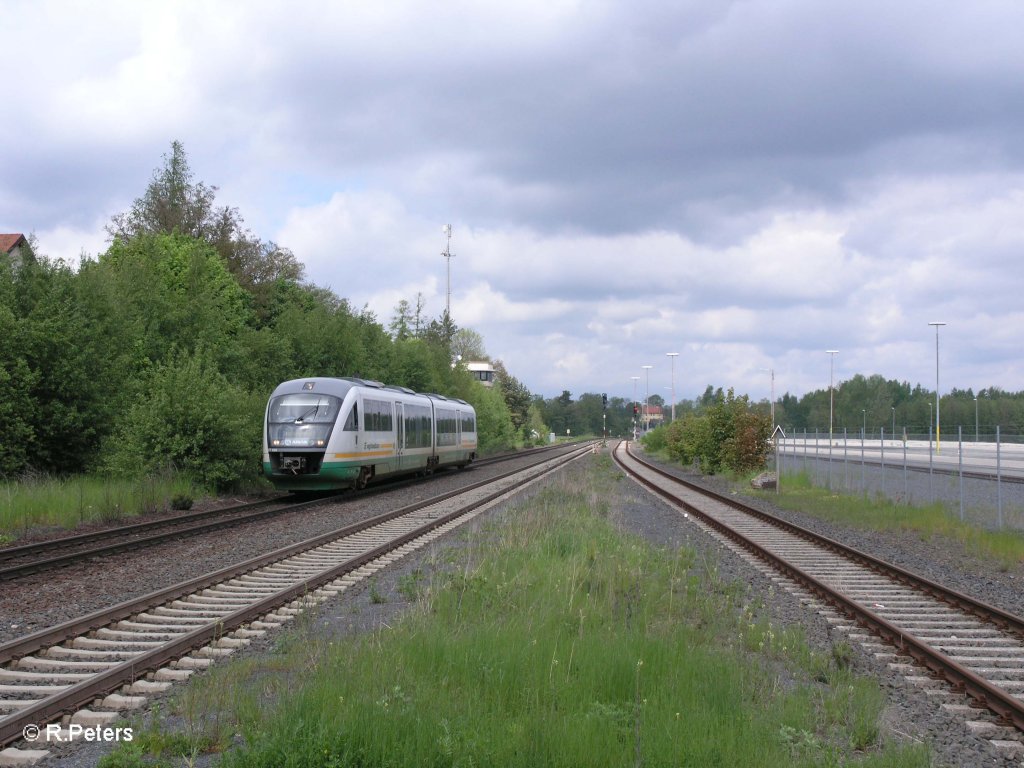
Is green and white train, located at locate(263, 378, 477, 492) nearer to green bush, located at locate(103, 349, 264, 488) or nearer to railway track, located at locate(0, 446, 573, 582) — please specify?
railway track, located at locate(0, 446, 573, 582)

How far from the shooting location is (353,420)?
83.3ft

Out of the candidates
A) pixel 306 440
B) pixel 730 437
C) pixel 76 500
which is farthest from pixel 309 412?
pixel 730 437

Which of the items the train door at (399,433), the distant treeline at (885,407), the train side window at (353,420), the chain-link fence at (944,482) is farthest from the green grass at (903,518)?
the distant treeline at (885,407)

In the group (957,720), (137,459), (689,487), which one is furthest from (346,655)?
(689,487)

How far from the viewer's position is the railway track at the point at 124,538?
12819mm

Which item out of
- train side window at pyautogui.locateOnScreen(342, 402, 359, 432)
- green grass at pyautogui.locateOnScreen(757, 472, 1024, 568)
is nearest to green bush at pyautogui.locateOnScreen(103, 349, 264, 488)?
train side window at pyautogui.locateOnScreen(342, 402, 359, 432)

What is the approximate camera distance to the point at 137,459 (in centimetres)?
2339

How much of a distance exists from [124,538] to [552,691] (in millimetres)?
12491

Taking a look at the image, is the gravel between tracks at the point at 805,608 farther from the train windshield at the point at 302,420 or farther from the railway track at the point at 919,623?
the train windshield at the point at 302,420

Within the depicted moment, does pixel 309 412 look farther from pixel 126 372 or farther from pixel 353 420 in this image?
pixel 126 372

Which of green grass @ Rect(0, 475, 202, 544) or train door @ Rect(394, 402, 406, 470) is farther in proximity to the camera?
train door @ Rect(394, 402, 406, 470)

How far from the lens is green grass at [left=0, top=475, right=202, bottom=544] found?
17406 millimetres

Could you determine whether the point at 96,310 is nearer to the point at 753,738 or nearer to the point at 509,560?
the point at 509,560

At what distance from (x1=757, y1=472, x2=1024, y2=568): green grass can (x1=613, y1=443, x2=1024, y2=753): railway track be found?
9.24 feet
